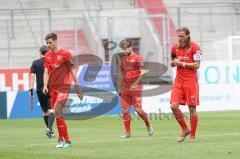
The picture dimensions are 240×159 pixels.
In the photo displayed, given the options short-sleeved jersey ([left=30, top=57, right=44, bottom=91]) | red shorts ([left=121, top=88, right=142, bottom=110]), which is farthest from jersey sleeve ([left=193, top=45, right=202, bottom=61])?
short-sleeved jersey ([left=30, top=57, right=44, bottom=91])

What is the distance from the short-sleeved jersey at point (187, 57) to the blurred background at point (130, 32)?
13249 millimetres

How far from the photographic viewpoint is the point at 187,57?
50.6 ft

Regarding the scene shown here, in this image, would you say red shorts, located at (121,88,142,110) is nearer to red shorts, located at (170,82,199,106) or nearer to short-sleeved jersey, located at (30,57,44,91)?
short-sleeved jersey, located at (30,57,44,91)

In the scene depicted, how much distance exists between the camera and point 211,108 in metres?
29.3

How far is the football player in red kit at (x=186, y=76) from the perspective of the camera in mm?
15336

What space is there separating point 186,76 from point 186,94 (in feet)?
1.16

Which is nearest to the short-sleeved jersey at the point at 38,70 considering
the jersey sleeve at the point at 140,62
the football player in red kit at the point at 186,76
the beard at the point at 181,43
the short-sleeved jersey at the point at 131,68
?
the short-sleeved jersey at the point at 131,68

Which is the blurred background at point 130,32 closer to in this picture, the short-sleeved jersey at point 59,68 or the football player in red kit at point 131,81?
the football player in red kit at point 131,81

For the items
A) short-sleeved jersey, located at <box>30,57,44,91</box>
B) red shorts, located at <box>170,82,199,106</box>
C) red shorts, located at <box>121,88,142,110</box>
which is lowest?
red shorts, located at <box>121,88,142,110</box>

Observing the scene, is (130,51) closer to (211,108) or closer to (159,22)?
(211,108)

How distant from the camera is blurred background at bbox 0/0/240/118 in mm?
30016

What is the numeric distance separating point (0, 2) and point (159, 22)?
745 cm

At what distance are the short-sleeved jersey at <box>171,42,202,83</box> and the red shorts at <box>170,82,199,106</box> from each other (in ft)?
0.34

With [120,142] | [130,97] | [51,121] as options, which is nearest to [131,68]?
[130,97]
